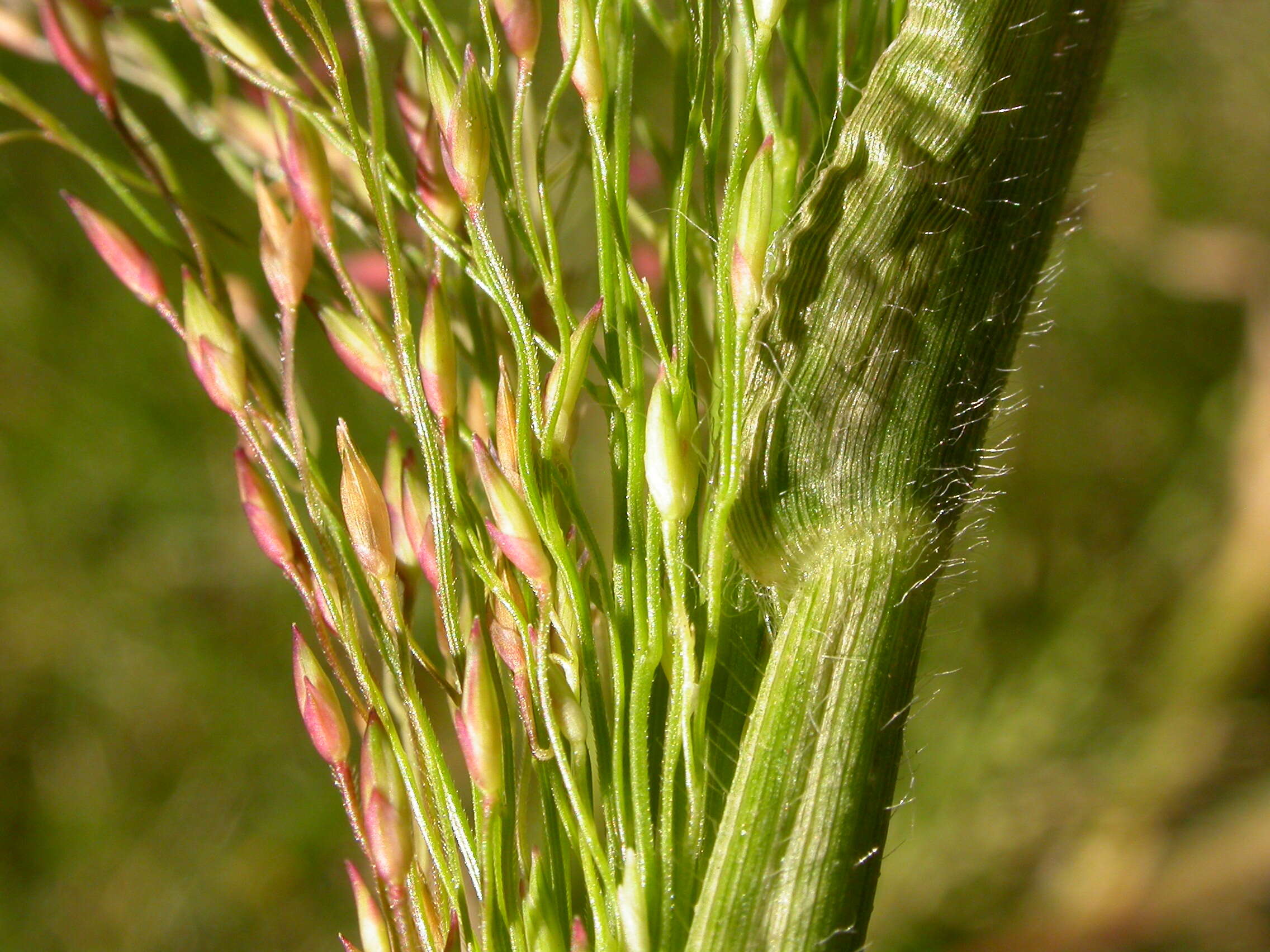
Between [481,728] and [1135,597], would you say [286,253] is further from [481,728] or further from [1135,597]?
[1135,597]

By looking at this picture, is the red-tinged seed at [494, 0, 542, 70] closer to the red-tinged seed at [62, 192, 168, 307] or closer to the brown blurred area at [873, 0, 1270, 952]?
the red-tinged seed at [62, 192, 168, 307]

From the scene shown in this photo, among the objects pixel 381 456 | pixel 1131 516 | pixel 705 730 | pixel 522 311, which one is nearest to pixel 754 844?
pixel 705 730

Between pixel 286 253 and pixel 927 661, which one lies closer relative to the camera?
pixel 286 253

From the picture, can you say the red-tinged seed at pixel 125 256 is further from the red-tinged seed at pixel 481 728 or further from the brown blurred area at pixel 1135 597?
the brown blurred area at pixel 1135 597

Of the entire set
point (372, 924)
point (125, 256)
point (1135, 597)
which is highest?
point (125, 256)

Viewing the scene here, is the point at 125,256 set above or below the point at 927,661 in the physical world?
above

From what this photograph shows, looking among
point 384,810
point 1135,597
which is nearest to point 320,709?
point 384,810
